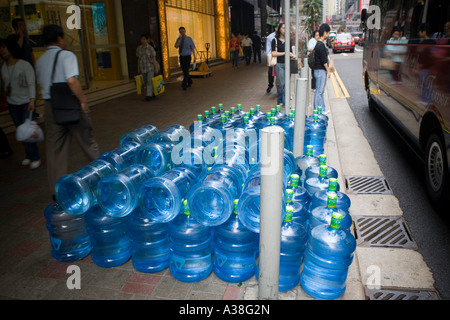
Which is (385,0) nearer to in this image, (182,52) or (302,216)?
(302,216)

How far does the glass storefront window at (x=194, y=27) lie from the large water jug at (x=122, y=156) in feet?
48.4

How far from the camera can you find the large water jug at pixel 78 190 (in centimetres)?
340

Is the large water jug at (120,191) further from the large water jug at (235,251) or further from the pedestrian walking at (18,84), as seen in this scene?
the pedestrian walking at (18,84)

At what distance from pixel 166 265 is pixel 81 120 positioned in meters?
2.25

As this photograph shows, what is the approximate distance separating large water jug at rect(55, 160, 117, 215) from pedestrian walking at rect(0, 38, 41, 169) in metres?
2.72

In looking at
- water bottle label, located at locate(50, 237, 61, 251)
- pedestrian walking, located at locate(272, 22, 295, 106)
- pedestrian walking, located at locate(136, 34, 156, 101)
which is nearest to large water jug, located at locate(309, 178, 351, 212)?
water bottle label, located at locate(50, 237, 61, 251)

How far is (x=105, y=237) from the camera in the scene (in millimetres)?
3443

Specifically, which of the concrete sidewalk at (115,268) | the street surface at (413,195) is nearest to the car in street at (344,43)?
the street surface at (413,195)

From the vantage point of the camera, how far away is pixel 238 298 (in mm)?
2951

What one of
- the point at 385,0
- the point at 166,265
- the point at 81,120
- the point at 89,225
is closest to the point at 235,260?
the point at 166,265

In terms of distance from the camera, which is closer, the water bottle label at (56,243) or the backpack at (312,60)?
the water bottle label at (56,243)

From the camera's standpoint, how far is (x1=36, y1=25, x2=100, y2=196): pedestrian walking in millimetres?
4281

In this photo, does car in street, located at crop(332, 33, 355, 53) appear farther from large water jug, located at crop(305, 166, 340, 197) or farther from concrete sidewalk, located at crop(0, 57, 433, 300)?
large water jug, located at crop(305, 166, 340, 197)

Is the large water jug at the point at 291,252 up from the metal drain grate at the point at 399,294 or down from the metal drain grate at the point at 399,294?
up
